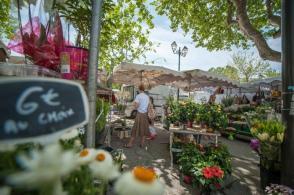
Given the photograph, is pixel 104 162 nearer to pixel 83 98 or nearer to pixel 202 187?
pixel 83 98

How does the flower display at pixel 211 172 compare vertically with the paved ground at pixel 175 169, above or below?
above

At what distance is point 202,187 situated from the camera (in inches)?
136

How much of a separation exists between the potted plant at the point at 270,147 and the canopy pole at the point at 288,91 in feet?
0.55

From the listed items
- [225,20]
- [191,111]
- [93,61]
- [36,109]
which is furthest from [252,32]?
[36,109]

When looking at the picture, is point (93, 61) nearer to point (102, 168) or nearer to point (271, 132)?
point (102, 168)

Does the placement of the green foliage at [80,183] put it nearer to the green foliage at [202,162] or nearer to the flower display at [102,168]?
the flower display at [102,168]

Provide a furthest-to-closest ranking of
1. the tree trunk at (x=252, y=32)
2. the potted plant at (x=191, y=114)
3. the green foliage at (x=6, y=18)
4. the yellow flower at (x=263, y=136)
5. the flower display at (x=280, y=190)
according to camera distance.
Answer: the tree trunk at (x=252, y=32)
the potted plant at (x=191, y=114)
the yellow flower at (x=263, y=136)
the flower display at (x=280, y=190)
the green foliage at (x=6, y=18)

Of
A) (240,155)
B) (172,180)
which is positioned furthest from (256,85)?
(172,180)

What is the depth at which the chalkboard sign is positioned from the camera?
1.89 feet

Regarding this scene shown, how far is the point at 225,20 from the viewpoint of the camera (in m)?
10.6

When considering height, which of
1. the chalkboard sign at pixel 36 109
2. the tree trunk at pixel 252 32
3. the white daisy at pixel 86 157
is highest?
the tree trunk at pixel 252 32

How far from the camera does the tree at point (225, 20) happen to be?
8703mm

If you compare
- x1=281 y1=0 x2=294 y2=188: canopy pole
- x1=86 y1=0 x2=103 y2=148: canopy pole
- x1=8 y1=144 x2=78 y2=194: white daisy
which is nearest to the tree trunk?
x1=281 y1=0 x2=294 y2=188: canopy pole

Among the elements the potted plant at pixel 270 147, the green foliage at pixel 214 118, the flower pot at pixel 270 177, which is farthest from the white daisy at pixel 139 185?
the green foliage at pixel 214 118
